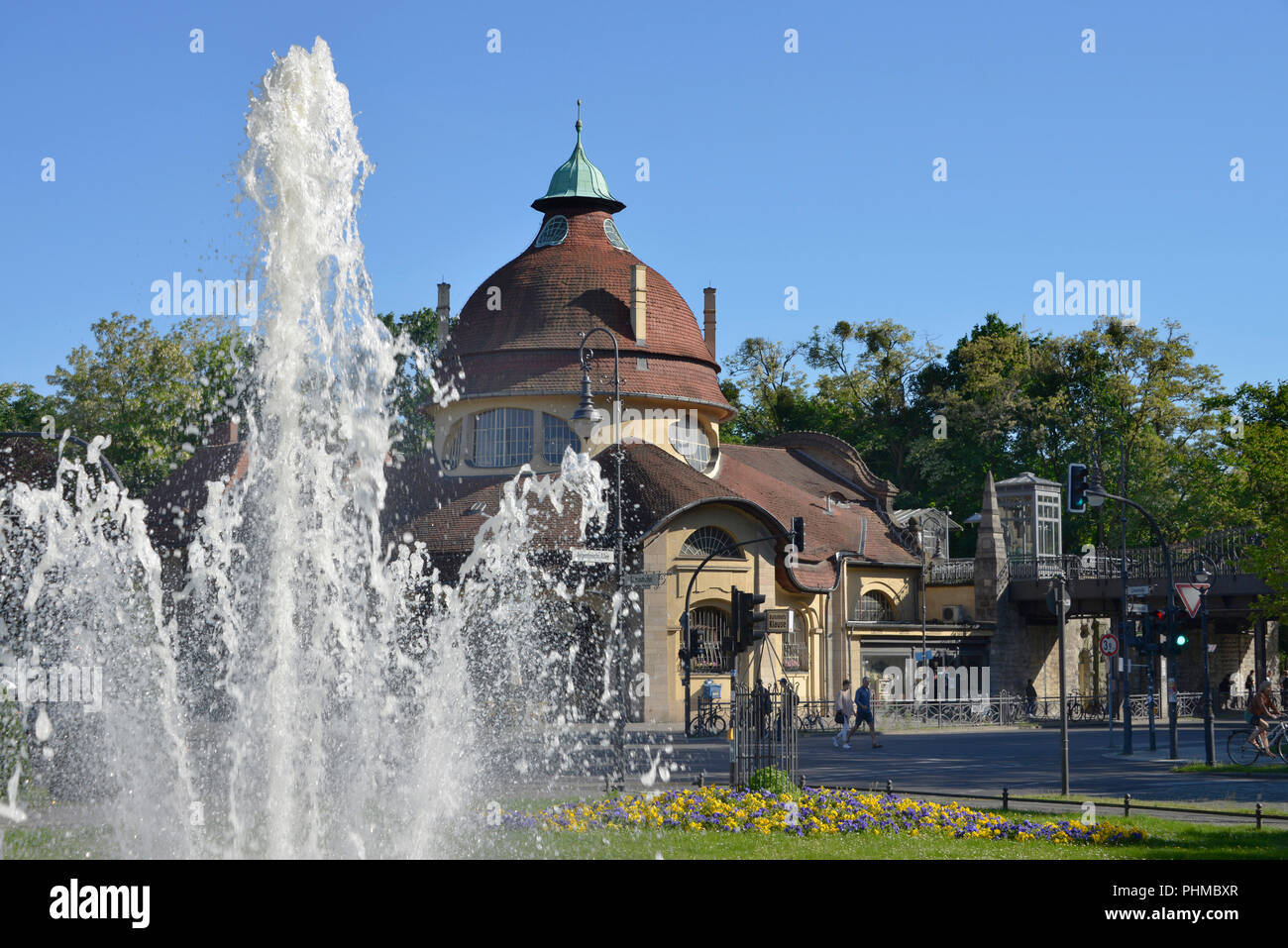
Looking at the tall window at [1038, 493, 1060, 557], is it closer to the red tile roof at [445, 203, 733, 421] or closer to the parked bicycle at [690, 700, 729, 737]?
the red tile roof at [445, 203, 733, 421]

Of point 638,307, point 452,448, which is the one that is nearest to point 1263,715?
point 638,307

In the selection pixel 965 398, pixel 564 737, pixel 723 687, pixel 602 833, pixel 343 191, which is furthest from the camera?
pixel 965 398

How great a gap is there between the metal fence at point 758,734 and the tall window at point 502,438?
30874 millimetres

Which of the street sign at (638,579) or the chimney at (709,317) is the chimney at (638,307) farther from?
the street sign at (638,579)

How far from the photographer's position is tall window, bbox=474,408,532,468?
1943 inches

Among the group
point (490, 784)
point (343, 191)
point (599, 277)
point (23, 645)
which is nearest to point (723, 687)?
point (599, 277)

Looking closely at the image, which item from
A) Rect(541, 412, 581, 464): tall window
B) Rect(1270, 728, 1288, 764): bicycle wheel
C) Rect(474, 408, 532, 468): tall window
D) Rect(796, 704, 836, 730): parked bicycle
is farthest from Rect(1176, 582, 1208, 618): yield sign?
Rect(474, 408, 532, 468): tall window

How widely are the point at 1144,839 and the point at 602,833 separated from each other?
5668 millimetres

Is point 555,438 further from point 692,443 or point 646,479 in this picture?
point 692,443

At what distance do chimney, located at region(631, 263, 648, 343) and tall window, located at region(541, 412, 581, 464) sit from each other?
431 centimetres

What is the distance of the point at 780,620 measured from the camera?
42875 millimetres

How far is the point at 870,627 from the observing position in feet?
172

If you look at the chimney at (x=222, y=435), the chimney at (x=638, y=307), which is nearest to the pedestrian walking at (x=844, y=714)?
the chimney at (x=638, y=307)
